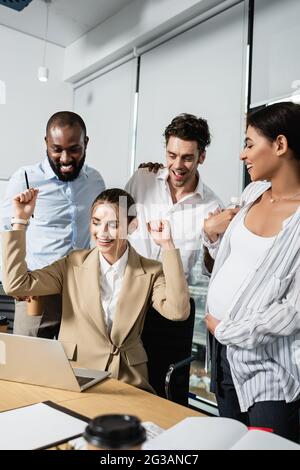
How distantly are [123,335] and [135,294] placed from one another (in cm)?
16

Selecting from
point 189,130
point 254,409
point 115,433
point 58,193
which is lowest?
point 254,409

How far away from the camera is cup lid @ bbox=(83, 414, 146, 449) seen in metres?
0.45

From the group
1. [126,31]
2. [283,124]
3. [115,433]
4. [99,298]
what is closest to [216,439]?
[115,433]

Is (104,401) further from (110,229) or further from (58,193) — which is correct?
(58,193)

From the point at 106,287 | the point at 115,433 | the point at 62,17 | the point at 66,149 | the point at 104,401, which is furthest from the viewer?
the point at 62,17

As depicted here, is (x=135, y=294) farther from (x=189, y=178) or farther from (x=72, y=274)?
(x=189, y=178)

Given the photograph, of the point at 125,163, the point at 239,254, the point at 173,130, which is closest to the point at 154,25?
the point at 125,163

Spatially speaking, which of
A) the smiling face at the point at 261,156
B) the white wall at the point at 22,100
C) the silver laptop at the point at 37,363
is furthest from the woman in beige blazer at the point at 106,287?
the white wall at the point at 22,100

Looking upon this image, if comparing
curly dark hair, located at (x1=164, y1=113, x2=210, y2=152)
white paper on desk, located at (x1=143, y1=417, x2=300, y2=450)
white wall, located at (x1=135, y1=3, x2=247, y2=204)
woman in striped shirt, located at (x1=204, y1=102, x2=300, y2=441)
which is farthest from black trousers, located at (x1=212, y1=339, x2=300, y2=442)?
white wall, located at (x1=135, y1=3, x2=247, y2=204)

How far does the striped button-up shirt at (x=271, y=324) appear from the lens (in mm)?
1181

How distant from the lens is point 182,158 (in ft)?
6.45

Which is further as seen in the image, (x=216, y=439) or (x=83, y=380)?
(x=83, y=380)

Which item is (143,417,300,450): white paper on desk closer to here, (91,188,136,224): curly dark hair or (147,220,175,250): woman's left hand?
(147,220,175,250): woman's left hand

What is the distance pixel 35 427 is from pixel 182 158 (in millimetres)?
1384
